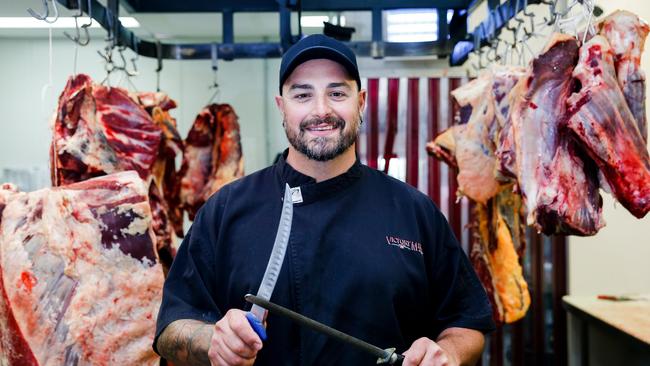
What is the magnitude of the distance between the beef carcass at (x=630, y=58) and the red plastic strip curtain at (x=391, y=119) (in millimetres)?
2093

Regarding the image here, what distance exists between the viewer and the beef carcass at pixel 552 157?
2.12 metres

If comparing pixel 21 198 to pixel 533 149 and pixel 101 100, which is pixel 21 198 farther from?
pixel 533 149

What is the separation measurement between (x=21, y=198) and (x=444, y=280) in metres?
1.41

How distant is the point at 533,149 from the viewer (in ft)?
7.44

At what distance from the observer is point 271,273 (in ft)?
5.34

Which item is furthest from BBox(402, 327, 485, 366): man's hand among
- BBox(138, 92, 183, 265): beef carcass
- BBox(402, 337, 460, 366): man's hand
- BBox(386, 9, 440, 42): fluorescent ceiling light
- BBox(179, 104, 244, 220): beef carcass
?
BBox(386, 9, 440, 42): fluorescent ceiling light

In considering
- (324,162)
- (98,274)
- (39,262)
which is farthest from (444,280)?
(39,262)

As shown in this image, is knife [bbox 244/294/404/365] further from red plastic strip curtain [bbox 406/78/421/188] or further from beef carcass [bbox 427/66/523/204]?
red plastic strip curtain [bbox 406/78/421/188]

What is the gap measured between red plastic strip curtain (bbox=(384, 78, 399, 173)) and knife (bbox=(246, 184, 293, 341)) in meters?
2.57

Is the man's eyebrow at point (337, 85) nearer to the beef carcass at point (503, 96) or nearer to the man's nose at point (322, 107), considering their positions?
the man's nose at point (322, 107)

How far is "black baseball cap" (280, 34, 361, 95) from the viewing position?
2.05m

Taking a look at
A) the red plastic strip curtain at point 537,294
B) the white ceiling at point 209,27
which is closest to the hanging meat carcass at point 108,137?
the white ceiling at point 209,27

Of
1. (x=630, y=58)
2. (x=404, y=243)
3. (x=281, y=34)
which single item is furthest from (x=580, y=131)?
(x=281, y=34)

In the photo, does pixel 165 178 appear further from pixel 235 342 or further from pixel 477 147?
pixel 235 342
